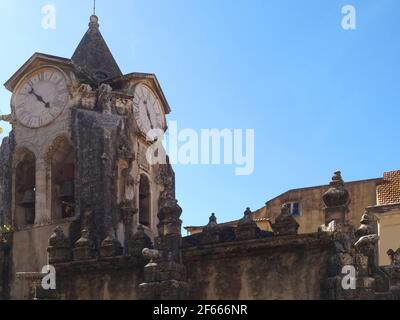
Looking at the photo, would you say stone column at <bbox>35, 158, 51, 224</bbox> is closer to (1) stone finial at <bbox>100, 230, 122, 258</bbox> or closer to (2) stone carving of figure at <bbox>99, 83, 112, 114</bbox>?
(2) stone carving of figure at <bbox>99, 83, 112, 114</bbox>

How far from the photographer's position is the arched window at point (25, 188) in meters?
22.8

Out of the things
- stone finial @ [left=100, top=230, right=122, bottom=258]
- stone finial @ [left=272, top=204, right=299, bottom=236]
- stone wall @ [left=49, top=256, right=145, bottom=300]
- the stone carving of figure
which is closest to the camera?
stone finial @ [left=272, top=204, right=299, bottom=236]

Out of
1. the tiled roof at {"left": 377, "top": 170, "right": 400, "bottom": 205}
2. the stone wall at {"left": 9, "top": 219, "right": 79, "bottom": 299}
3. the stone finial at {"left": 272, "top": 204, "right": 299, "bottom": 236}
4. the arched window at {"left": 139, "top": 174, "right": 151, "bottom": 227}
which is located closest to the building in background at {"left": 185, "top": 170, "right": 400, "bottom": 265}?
the tiled roof at {"left": 377, "top": 170, "right": 400, "bottom": 205}

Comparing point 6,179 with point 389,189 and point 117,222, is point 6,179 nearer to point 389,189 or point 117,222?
point 117,222

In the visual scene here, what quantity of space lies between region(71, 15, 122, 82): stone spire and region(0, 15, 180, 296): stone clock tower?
0.15ft

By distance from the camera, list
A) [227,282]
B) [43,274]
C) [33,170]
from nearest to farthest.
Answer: [227,282] < [43,274] < [33,170]

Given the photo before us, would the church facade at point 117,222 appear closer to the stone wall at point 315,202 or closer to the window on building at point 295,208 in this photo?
the window on building at point 295,208

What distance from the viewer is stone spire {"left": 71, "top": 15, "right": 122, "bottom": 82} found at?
2406 cm

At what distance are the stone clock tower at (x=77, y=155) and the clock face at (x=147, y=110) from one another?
3cm

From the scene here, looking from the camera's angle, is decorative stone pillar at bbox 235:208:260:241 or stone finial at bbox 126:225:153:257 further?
stone finial at bbox 126:225:153:257
